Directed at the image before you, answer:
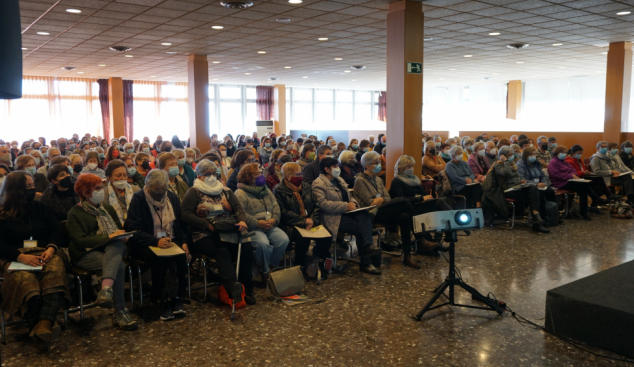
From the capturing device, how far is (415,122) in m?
7.39

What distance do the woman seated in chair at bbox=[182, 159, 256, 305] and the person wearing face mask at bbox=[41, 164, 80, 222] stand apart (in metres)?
1.16

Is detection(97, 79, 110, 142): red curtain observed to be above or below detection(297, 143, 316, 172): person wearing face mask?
above

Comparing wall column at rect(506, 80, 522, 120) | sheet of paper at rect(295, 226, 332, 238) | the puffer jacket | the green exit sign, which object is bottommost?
sheet of paper at rect(295, 226, 332, 238)

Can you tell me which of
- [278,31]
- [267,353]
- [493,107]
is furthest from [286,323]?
[493,107]

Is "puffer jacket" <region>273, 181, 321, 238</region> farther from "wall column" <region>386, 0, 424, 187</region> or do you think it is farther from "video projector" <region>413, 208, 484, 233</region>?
"wall column" <region>386, 0, 424, 187</region>

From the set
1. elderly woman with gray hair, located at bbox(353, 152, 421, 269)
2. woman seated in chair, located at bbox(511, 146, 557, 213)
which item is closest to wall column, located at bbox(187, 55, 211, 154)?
elderly woman with gray hair, located at bbox(353, 152, 421, 269)

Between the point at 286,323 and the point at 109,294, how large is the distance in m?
1.39

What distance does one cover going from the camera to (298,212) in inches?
202

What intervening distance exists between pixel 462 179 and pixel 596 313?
409 cm

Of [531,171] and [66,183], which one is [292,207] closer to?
[66,183]

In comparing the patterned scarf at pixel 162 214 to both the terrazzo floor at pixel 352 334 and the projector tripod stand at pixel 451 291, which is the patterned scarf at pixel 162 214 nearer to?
the terrazzo floor at pixel 352 334

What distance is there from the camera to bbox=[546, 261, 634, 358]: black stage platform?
124 inches

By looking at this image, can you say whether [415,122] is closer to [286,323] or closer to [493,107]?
[286,323]

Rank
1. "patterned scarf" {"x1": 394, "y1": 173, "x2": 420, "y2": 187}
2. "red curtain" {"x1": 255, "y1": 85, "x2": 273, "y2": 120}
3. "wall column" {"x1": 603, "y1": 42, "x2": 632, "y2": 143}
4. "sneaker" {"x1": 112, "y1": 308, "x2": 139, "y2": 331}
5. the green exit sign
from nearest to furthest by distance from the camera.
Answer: "sneaker" {"x1": 112, "y1": 308, "x2": 139, "y2": 331} → "patterned scarf" {"x1": 394, "y1": 173, "x2": 420, "y2": 187} → the green exit sign → "wall column" {"x1": 603, "y1": 42, "x2": 632, "y2": 143} → "red curtain" {"x1": 255, "y1": 85, "x2": 273, "y2": 120}
